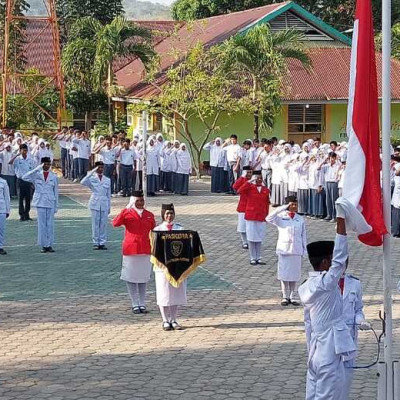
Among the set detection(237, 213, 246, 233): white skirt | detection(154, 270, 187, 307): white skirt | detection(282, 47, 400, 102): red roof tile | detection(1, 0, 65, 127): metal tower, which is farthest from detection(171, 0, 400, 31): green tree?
detection(154, 270, 187, 307): white skirt

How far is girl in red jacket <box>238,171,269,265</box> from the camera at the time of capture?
666 inches

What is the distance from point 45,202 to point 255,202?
418 cm

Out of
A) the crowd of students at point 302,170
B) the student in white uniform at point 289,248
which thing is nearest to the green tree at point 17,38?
the crowd of students at point 302,170

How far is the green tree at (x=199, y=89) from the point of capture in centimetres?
3073

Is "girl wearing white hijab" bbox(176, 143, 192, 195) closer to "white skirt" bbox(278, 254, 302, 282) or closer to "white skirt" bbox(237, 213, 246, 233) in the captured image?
"white skirt" bbox(237, 213, 246, 233)

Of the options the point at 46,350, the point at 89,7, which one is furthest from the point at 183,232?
the point at 89,7

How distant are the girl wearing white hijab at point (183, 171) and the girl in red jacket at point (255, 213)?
1118cm

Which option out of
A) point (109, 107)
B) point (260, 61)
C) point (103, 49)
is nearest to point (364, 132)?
point (260, 61)

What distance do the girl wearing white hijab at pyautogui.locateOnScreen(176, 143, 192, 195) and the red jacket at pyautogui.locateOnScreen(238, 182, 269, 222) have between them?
11242 mm

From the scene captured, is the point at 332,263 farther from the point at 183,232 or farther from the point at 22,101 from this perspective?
the point at 22,101

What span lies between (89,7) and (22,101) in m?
11.3

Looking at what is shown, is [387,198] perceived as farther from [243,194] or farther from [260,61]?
[260,61]

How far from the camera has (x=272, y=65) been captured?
3117cm

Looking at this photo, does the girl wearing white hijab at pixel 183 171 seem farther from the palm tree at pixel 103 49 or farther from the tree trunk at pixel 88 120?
the tree trunk at pixel 88 120
